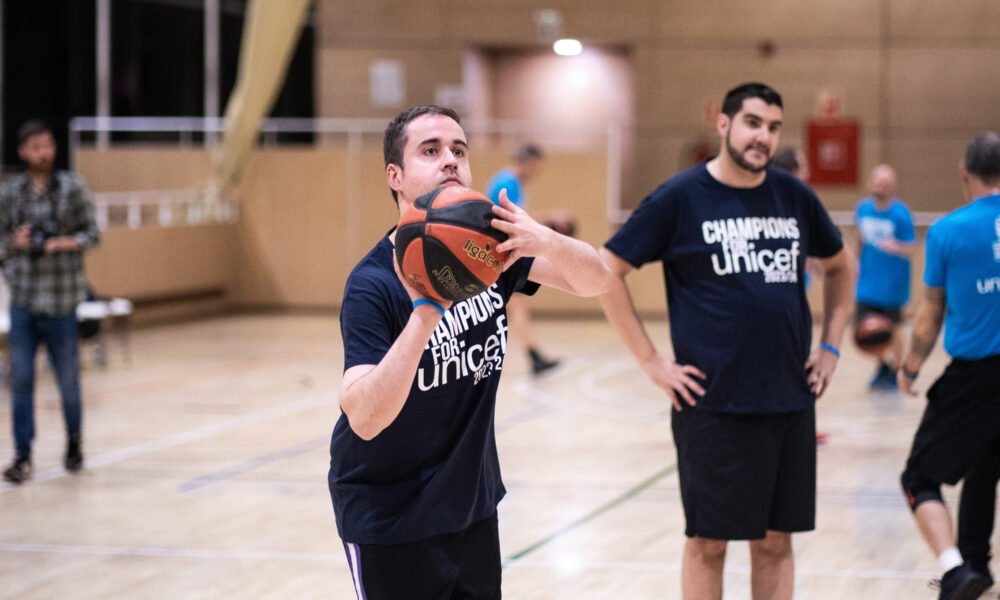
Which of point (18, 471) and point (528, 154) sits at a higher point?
point (528, 154)

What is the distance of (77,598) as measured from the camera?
586 cm

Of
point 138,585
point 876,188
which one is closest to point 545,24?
point 876,188

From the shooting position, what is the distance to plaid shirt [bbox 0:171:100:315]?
8078 mm

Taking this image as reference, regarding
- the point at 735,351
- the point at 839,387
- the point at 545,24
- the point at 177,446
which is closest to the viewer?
the point at 735,351

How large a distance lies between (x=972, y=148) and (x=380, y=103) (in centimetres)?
1618

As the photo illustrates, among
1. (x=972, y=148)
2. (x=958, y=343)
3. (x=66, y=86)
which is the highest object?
(x=66, y=86)

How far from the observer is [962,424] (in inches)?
208

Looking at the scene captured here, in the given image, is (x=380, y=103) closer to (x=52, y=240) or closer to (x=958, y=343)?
(x=52, y=240)

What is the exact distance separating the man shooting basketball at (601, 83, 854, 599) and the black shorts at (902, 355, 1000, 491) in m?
0.93

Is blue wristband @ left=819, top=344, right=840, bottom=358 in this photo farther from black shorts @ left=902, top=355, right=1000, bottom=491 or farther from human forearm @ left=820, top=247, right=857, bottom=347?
black shorts @ left=902, top=355, right=1000, bottom=491

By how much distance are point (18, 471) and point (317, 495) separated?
1.86 meters

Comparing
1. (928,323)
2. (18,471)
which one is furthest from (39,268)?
(928,323)

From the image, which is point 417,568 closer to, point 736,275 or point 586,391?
point 736,275

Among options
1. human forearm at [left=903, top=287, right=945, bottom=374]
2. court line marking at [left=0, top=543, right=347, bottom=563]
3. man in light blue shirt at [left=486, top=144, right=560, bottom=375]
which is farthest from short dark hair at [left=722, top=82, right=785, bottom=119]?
man in light blue shirt at [left=486, top=144, right=560, bottom=375]
